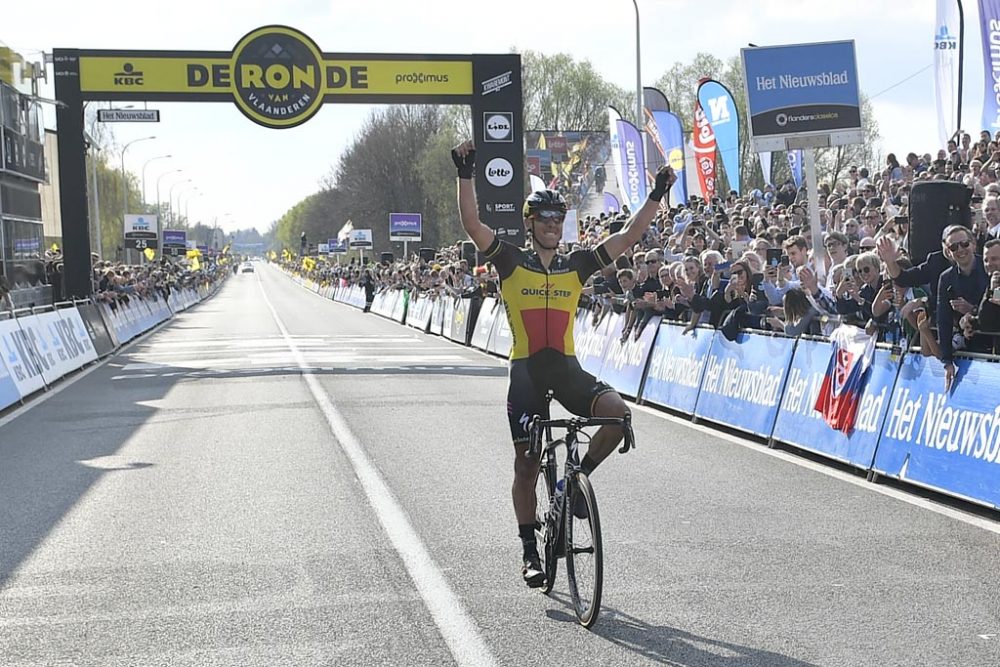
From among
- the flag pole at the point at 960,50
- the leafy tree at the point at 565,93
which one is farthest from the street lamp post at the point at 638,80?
the leafy tree at the point at 565,93

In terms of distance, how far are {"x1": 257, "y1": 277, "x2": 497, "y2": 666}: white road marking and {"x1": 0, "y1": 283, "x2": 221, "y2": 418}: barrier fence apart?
6.65 m

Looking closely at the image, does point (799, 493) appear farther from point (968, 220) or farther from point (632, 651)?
point (632, 651)

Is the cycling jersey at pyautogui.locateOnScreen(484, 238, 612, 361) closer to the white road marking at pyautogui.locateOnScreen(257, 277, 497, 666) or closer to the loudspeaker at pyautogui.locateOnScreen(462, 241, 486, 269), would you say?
the white road marking at pyautogui.locateOnScreen(257, 277, 497, 666)

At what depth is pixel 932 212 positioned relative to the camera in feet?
34.1

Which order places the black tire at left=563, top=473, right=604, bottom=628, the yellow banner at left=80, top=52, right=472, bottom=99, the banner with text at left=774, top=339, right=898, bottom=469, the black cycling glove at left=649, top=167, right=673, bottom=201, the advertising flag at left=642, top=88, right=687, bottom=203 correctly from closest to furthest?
the black tire at left=563, top=473, right=604, bottom=628 < the black cycling glove at left=649, top=167, right=673, bottom=201 < the banner with text at left=774, top=339, right=898, bottom=469 < the yellow banner at left=80, top=52, right=472, bottom=99 < the advertising flag at left=642, top=88, right=687, bottom=203

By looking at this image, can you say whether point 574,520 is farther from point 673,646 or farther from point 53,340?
point 53,340

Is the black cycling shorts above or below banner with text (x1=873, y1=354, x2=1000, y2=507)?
above

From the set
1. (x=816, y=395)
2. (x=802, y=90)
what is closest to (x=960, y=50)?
(x=802, y=90)

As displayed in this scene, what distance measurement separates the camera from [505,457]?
10.8 metres

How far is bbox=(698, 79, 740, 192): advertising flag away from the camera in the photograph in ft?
112

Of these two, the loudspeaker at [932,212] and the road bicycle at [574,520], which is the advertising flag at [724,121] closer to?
the loudspeaker at [932,212]

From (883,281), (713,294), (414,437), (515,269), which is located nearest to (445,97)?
(713,294)

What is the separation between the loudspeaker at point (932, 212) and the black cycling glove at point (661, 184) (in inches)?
194

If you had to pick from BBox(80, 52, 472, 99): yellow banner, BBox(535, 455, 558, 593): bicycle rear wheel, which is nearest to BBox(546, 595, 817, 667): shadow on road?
BBox(535, 455, 558, 593): bicycle rear wheel
